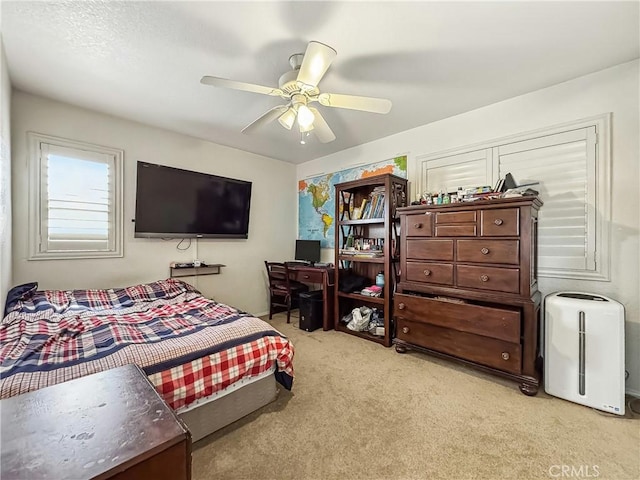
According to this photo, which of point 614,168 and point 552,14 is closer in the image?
point 552,14

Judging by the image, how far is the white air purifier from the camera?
183cm

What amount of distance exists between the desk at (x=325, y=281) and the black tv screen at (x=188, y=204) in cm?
109

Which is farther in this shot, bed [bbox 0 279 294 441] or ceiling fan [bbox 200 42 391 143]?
ceiling fan [bbox 200 42 391 143]

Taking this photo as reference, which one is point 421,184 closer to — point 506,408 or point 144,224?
point 506,408

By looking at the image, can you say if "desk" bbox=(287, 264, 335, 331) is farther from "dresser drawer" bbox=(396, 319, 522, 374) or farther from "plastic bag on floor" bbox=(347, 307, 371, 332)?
"dresser drawer" bbox=(396, 319, 522, 374)

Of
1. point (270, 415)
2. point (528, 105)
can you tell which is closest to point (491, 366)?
point (270, 415)

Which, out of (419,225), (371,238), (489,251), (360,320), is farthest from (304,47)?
(360,320)

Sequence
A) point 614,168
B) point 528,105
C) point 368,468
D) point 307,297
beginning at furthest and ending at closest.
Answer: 1. point 307,297
2. point 528,105
3. point 614,168
4. point 368,468

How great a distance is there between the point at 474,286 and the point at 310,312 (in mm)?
1938

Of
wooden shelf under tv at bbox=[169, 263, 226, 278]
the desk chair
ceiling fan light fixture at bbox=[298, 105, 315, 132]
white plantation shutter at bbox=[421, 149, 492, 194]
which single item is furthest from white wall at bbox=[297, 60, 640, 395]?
wooden shelf under tv at bbox=[169, 263, 226, 278]

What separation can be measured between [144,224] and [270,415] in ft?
8.07

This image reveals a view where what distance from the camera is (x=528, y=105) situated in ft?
8.27

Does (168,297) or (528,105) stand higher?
(528,105)

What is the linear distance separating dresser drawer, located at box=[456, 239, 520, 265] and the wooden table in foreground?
2.36 m
